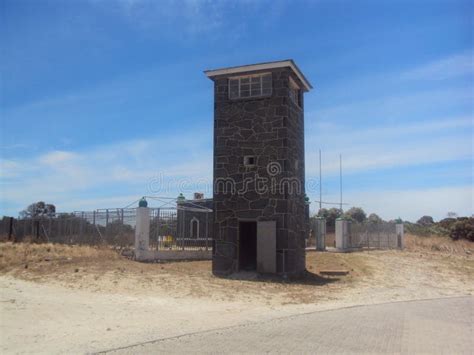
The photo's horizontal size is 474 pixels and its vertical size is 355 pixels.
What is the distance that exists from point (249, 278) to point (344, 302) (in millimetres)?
4461

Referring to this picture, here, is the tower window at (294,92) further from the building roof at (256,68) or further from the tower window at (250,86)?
the tower window at (250,86)

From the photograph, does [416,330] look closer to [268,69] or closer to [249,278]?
[249,278]

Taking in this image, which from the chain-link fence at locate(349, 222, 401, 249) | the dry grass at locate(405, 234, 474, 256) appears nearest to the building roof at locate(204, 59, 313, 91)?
the chain-link fence at locate(349, 222, 401, 249)

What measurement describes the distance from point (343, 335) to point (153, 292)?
625 centimetres

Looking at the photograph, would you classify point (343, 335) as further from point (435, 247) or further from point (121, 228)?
point (435, 247)

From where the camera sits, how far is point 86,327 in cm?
923

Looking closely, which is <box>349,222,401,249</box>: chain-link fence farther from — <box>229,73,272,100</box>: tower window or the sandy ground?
<box>229,73,272,100</box>: tower window

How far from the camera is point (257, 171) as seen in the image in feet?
59.9

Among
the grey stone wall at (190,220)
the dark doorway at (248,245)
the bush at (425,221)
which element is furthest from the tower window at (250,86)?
the bush at (425,221)

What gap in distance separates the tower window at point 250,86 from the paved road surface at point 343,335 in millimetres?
9424

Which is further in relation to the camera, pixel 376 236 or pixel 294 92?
pixel 376 236

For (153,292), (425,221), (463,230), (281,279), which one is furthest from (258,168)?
(425,221)

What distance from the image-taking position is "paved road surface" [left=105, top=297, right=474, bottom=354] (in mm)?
8047

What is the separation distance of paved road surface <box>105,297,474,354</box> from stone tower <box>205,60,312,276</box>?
6124 mm
